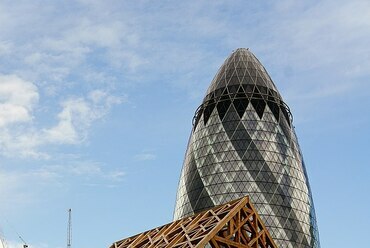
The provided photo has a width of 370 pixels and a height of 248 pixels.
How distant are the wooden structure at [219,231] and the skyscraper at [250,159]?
184 ft

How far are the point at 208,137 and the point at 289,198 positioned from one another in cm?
1512

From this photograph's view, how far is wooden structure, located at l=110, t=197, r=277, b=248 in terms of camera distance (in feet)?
123

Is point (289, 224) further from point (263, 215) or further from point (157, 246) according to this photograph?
point (157, 246)

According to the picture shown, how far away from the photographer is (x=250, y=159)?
102 meters

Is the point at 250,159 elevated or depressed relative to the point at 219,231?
elevated

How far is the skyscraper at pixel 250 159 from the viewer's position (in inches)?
3905

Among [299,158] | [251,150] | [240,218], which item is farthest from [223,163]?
[240,218]

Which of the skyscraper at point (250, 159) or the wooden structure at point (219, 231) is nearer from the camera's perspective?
the wooden structure at point (219, 231)

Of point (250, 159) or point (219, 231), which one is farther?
point (250, 159)

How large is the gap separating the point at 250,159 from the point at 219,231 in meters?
64.2

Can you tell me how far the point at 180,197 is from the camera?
348ft

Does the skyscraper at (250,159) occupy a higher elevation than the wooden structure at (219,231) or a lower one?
higher

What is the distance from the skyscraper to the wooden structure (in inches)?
2204

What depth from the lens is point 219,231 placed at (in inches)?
1503
